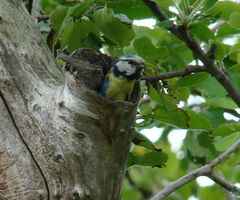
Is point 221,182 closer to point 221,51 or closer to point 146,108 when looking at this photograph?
point 146,108

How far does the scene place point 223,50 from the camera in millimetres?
2684

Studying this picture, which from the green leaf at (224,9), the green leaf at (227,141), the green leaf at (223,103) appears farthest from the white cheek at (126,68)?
the green leaf at (223,103)

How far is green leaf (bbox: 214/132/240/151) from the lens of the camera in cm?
281

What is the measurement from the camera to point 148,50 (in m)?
2.65

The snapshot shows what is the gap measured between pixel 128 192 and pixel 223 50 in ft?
8.66

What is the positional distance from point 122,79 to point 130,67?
5cm

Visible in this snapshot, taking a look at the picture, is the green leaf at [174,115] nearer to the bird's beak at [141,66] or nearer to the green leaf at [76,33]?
the bird's beak at [141,66]

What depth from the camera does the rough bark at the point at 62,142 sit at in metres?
2.28

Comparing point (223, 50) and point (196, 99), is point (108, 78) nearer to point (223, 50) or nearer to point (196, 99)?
point (223, 50)

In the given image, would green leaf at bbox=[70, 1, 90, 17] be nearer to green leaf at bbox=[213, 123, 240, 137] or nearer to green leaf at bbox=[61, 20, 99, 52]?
green leaf at bbox=[61, 20, 99, 52]

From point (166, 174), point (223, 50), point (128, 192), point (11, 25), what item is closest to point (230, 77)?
point (223, 50)

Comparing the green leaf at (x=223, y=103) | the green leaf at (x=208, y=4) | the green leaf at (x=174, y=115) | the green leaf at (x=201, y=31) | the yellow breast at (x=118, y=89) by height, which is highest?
the green leaf at (x=208, y=4)

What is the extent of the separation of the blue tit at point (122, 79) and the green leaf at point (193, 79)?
0.28 m

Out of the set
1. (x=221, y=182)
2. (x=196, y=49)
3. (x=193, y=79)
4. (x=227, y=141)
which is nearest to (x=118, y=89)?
(x=196, y=49)
